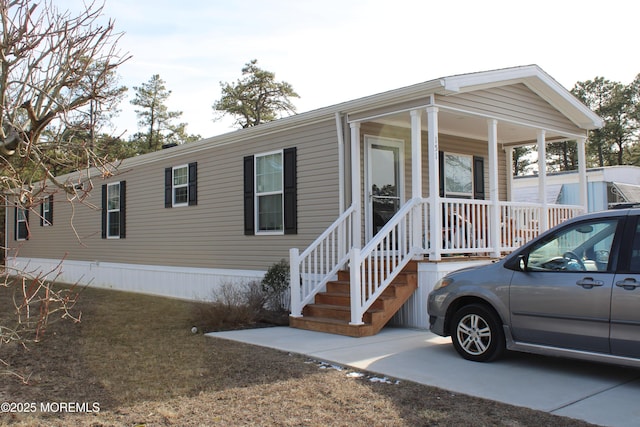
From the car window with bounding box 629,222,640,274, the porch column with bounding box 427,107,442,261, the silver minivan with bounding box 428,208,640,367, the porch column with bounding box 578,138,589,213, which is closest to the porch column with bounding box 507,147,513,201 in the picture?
the porch column with bounding box 578,138,589,213

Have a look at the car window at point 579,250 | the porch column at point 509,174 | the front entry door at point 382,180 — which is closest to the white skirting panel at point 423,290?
the front entry door at point 382,180

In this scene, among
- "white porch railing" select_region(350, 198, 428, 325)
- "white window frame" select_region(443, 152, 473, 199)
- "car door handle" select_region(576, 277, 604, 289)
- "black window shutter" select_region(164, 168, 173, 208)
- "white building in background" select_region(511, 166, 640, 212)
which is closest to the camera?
"car door handle" select_region(576, 277, 604, 289)

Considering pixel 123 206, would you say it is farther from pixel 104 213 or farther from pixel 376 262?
pixel 376 262

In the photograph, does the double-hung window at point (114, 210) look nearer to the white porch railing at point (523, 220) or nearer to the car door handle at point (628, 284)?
the white porch railing at point (523, 220)

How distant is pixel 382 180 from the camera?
10445mm

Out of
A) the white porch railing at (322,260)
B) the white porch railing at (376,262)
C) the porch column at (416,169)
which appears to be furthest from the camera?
the white porch railing at (322,260)

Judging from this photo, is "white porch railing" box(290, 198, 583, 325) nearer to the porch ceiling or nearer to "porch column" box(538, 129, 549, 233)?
"porch column" box(538, 129, 549, 233)

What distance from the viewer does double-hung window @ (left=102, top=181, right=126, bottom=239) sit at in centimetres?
1598

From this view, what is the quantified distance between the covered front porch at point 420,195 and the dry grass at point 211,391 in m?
2.25

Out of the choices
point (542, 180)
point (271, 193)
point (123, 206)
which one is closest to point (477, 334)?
point (542, 180)

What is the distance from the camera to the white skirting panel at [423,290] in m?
8.45

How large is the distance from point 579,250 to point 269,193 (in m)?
6.75

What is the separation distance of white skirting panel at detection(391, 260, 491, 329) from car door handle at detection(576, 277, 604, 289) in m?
3.18

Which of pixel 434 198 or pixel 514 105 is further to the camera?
pixel 514 105
